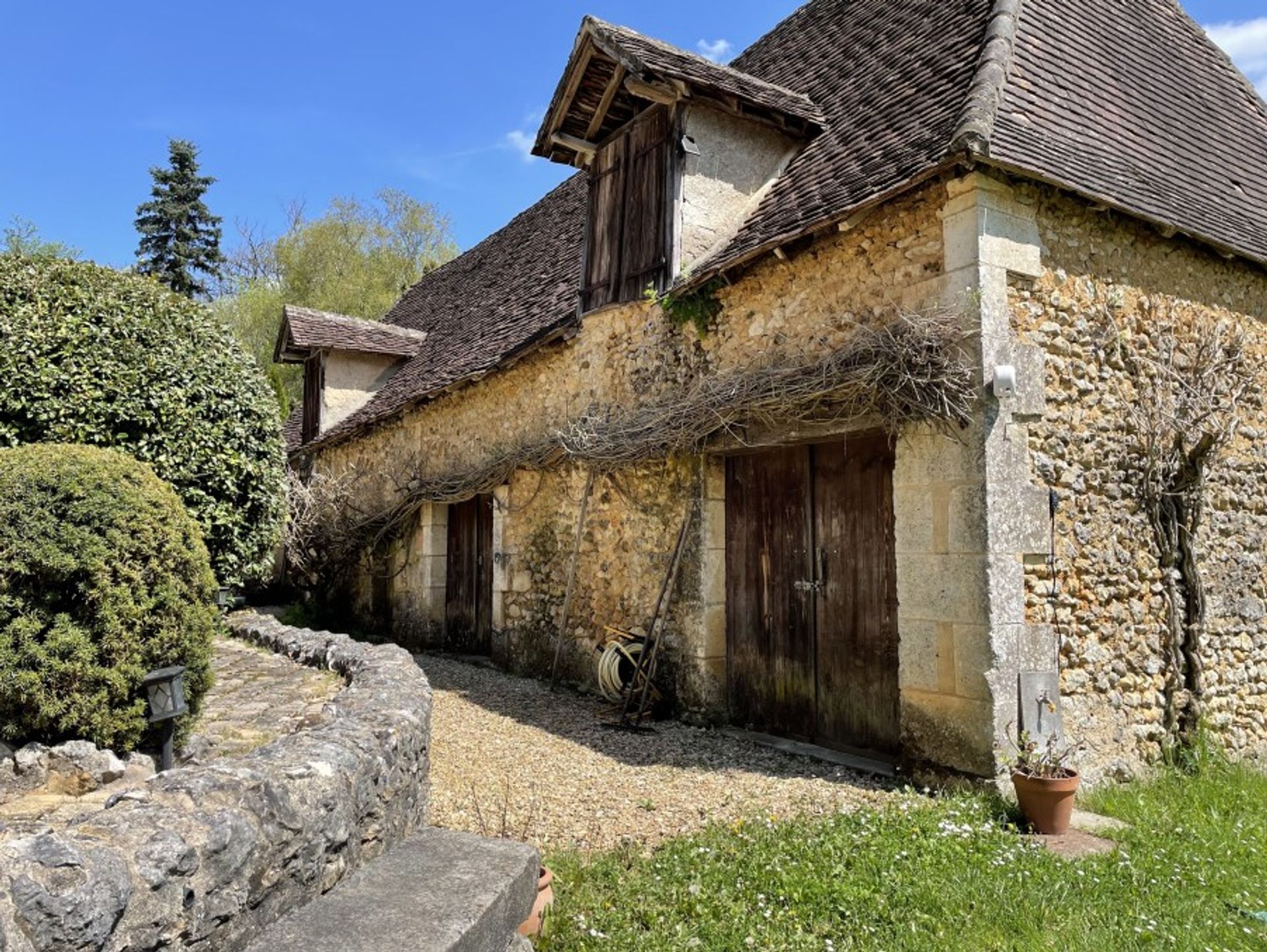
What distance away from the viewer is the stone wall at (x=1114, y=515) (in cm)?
560

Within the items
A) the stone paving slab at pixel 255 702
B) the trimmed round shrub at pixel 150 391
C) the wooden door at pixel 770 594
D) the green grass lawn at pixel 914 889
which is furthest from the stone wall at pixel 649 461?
the stone paving slab at pixel 255 702

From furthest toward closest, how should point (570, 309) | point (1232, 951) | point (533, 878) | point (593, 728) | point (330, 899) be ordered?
point (570, 309) < point (593, 728) < point (1232, 951) < point (533, 878) < point (330, 899)

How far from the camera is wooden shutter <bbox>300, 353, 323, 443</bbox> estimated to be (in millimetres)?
15078

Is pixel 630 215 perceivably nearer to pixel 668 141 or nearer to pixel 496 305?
pixel 668 141

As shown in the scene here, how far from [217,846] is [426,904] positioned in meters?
0.73

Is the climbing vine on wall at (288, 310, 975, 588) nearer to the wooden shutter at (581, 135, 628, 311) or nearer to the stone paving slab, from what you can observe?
the wooden shutter at (581, 135, 628, 311)

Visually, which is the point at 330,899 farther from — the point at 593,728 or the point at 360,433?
the point at 360,433

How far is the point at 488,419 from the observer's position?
10.7m

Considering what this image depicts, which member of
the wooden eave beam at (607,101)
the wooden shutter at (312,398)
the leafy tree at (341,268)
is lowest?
the wooden shutter at (312,398)

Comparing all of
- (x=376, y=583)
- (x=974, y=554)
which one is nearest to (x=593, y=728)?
(x=974, y=554)

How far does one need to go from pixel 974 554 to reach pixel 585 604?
4425mm

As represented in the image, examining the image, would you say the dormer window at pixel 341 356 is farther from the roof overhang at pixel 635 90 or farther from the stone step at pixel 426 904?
the stone step at pixel 426 904

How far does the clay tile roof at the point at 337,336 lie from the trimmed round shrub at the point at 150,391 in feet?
23.9

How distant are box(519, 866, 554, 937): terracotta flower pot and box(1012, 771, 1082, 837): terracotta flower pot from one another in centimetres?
269
